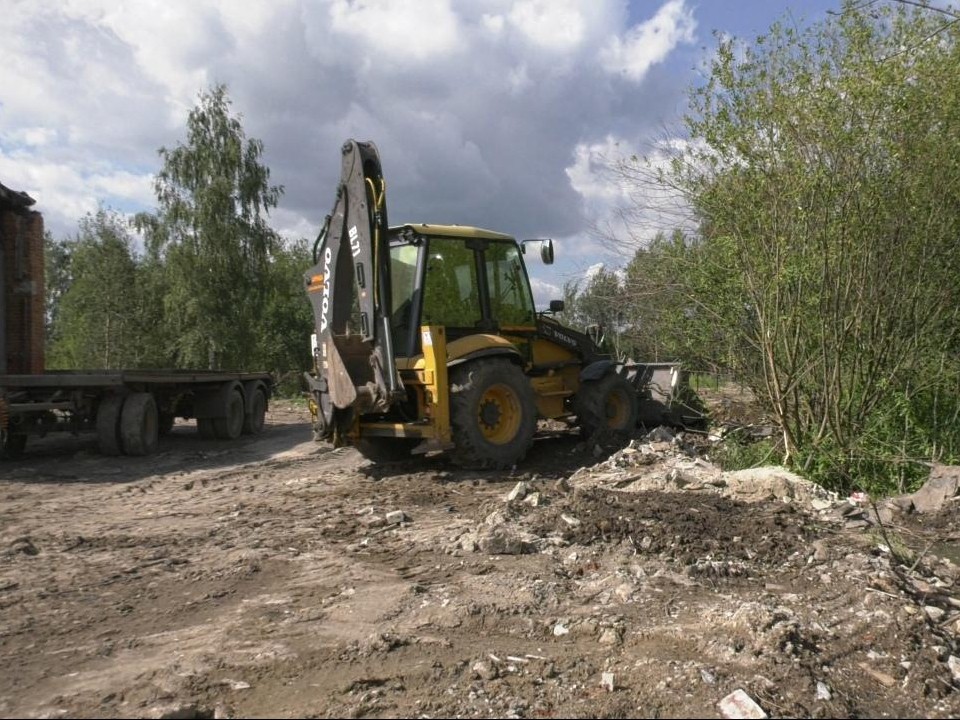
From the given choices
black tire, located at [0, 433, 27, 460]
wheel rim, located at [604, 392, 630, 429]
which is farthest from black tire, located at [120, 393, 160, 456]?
wheel rim, located at [604, 392, 630, 429]

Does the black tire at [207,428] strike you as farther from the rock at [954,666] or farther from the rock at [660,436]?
the rock at [954,666]

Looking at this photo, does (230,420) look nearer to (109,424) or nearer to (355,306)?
(109,424)

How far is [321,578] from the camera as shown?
201 inches

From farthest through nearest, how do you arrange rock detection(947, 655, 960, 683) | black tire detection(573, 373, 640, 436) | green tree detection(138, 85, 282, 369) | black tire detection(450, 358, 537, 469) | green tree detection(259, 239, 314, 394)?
green tree detection(259, 239, 314, 394)
green tree detection(138, 85, 282, 369)
black tire detection(573, 373, 640, 436)
black tire detection(450, 358, 537, 469)
rock detection(947, 655, 960, 683)

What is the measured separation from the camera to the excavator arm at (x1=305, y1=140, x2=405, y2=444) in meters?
7.98

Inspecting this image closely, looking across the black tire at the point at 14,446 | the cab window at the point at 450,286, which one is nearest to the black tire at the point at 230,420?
the black tire at the point at 14,446

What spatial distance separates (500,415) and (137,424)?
198 inches

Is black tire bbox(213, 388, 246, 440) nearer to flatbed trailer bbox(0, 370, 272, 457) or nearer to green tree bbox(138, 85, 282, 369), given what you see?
flatbed trailer bbox(0, 370, 272, 457)

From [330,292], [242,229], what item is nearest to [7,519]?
[330,292]

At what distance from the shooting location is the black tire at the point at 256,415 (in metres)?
14.2

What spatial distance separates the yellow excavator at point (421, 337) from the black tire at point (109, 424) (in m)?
3.47

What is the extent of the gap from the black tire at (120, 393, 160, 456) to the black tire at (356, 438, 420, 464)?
3275 mm

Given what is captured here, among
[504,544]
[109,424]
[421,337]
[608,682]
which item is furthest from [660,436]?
[109,424]

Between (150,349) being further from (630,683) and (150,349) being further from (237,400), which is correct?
(630,683)
